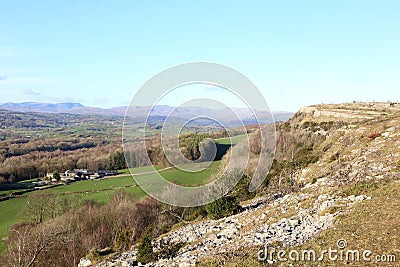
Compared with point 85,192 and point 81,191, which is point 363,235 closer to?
point 85,192

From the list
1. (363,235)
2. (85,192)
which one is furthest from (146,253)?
(85,192)

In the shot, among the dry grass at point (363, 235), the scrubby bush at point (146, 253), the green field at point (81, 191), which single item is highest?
the dry grass at point (363, 235)

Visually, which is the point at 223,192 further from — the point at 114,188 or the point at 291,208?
the point at 114,188

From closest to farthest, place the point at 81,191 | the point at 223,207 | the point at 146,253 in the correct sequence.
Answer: the point at 146,253, the point at 223,207, the point at 81,191

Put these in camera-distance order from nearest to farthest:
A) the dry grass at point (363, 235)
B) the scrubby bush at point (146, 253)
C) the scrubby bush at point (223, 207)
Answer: the dry grass at point (363, 235) → the scrubby bush at point (146, 253) → the scrubby bush at point (223, 207)

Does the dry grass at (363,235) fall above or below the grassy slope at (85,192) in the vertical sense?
above

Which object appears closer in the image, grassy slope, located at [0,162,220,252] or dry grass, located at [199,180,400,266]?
dry grass, located at [199,180,400,266]

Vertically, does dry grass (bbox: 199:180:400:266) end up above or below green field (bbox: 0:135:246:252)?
above

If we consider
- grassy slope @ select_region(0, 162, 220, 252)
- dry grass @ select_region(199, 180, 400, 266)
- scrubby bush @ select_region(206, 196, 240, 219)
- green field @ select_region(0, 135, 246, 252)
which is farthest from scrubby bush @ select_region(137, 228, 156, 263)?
grassy slope @ select_region(0, 162, 220, 252)

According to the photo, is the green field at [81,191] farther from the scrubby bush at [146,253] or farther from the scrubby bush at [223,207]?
the scrubby bush at [146,253]

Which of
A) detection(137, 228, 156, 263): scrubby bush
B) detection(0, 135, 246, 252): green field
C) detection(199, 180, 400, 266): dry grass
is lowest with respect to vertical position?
detection(0, 135, 246, 252): green field

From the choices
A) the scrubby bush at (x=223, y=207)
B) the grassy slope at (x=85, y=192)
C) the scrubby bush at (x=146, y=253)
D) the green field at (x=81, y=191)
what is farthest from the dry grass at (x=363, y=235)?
the grassy slope at (x=85, y=192)

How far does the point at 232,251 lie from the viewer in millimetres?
13047

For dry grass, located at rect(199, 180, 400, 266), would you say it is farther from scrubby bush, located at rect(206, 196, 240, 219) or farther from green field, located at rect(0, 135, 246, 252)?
green field, located at rect(0, 135, 246, 252)
